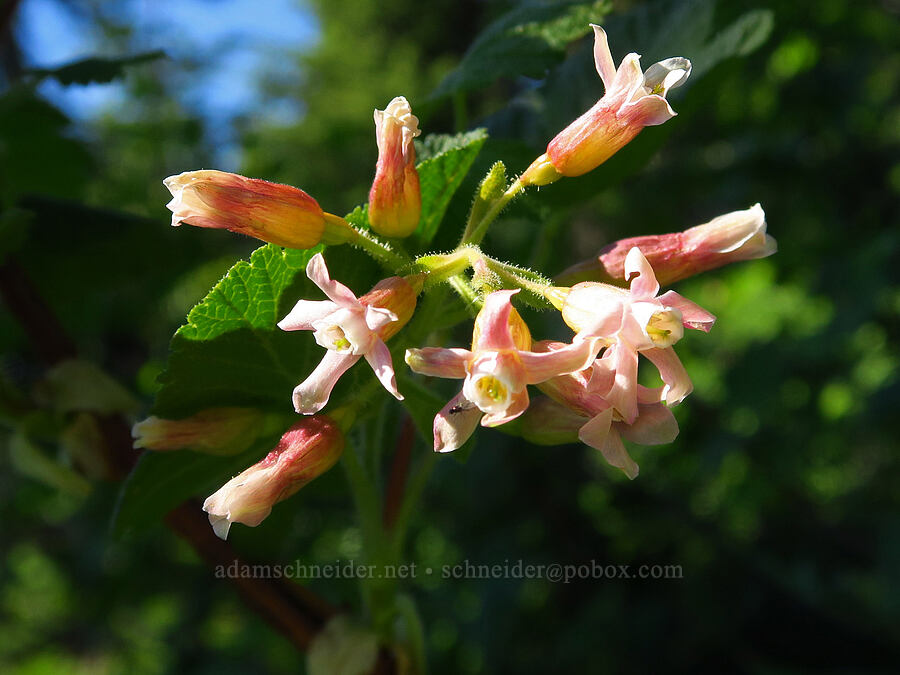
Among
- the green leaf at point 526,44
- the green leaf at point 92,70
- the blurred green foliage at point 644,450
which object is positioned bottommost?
the blurred green foliage at point 644,450

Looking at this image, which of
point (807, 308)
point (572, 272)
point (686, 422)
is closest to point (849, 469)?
point (807, 308)

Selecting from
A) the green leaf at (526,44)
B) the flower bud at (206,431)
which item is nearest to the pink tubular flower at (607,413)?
the flower bud at (206,431)

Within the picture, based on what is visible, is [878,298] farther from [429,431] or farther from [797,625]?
[429,431]

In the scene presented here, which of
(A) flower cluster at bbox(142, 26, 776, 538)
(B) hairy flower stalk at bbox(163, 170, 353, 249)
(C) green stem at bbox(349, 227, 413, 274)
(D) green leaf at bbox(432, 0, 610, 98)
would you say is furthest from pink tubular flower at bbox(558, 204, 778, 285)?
(D) green leaf at bbox(432, 0, 610, 98)

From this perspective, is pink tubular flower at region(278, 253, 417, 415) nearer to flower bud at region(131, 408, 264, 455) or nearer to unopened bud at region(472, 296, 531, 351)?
unopened bud at region(472, 296, 531, 351)

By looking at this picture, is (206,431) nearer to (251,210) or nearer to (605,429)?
(251,210)

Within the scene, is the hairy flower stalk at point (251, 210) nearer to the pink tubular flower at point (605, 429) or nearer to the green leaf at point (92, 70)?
the pink tubular flower at point (605, 429)
